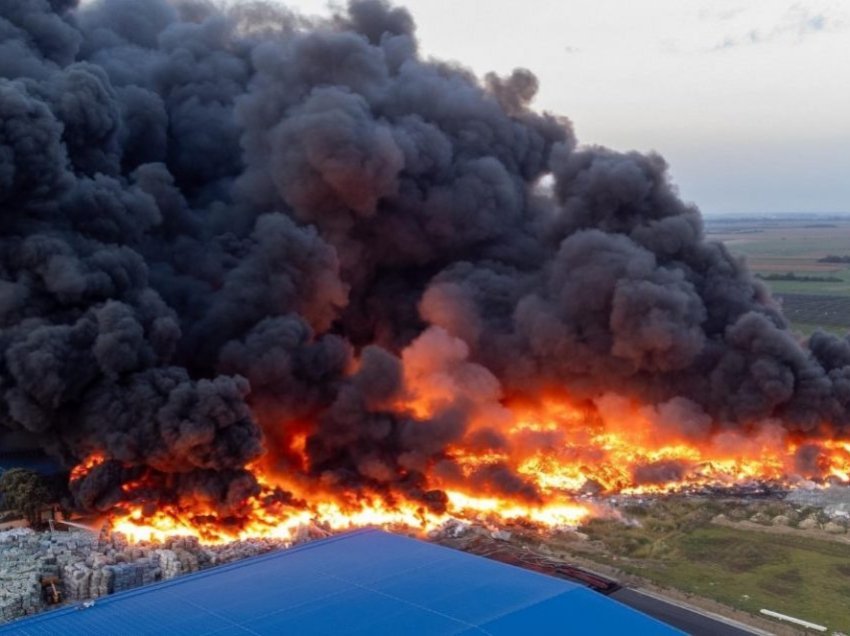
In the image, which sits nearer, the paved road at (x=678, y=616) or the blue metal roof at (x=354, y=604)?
the blue metal roof at (x=354, y=604)

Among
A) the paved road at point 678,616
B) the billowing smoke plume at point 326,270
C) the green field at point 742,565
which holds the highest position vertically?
the billowing smoke plume at point 326,270

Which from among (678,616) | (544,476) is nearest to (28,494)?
(544,476)

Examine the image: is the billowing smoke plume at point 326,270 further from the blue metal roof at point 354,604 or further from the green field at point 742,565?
Result: the blue metal roof at point 354,604

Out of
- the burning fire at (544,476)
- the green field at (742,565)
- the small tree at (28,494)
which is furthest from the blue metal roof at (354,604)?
the small tree at (28,494)

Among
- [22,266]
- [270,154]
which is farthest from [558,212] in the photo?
[22,266]

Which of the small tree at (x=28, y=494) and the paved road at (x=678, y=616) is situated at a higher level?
the small tree at (x=28, y=494)

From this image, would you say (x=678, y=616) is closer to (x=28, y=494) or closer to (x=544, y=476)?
(x=544, y=476)

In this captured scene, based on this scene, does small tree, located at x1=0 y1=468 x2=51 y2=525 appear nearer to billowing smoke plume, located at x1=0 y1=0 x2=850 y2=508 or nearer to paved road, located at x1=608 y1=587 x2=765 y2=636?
billowing smoke plume, located at x1=0 y1=0 x2=850 y2=508

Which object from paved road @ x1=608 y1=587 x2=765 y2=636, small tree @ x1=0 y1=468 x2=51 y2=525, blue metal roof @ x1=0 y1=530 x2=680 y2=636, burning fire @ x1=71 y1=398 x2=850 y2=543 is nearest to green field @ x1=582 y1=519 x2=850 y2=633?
paved road @ x1=608 y1=587 x2=765 y2=636
